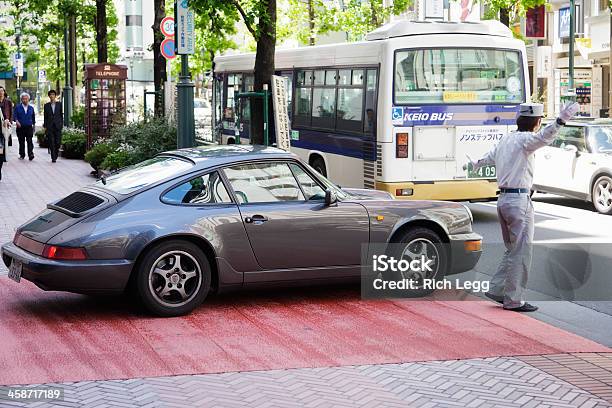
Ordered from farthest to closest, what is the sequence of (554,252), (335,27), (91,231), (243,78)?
(335,27) → (243,78) → (554,252) → (91,231)

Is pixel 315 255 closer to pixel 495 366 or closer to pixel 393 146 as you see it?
pixel 495 366

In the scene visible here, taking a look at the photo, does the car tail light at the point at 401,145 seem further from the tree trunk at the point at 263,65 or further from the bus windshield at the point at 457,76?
the tree trunk at the point at 263,65

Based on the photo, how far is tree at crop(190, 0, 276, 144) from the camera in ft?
52.2

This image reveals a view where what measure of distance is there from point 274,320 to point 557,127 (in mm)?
2742

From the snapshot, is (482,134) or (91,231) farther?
(482,134)

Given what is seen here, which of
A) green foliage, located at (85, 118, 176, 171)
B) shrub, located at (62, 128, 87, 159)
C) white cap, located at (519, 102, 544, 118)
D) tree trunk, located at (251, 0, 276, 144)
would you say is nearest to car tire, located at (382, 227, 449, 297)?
white cap, located at (519, 102, 544, 118)

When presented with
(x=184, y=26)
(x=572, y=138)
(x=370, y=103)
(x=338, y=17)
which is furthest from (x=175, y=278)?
(x=338, y=17)

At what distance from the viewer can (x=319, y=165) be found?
18359 mm

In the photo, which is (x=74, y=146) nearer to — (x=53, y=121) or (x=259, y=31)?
(x=53, y=121)

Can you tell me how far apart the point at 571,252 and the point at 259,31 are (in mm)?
6236

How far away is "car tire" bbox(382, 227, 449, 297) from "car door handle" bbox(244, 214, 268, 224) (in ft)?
4.07

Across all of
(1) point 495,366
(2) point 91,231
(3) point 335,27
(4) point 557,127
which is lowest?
(1) point 495,366

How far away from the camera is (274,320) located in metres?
8.52

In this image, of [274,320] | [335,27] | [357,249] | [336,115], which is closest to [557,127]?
[357,249]
